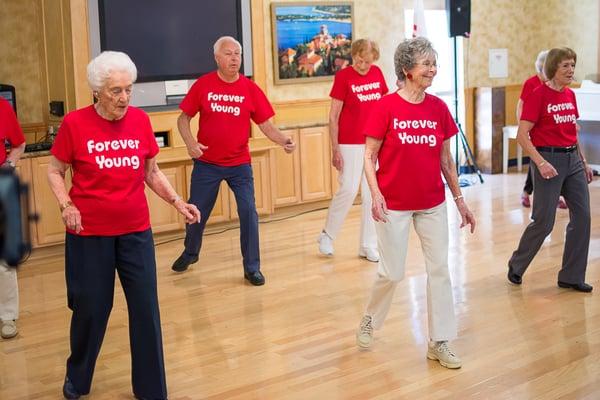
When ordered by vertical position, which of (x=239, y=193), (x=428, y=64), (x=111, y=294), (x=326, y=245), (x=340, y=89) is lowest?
(x=326, y=245)

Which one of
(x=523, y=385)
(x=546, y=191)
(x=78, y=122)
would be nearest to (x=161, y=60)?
(x=546, y=191)

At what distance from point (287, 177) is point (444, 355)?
4189 millimetres

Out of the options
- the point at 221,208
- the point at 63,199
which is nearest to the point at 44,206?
the point at 221,208

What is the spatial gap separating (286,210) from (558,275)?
3237 mm

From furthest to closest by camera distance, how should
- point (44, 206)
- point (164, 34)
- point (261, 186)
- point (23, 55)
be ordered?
point (261, 186) → point (164, 34) → point (23, 55) → point (44, 206)

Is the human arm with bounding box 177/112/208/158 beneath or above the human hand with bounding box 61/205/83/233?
above

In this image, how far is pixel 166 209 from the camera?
7164 millimetres

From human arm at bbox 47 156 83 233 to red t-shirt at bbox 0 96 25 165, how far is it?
44.4 inches

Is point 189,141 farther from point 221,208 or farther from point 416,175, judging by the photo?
point 221,208

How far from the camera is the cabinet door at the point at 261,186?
24.9 feet

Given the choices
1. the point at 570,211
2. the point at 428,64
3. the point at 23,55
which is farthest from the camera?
the point at 23,55

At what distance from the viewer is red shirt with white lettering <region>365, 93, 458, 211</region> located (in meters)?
3.88

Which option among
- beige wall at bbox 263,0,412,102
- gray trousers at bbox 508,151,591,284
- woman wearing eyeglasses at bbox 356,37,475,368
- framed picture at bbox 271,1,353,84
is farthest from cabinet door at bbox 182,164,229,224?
woman wearing eyeglasses at bbox 356,37,475,368

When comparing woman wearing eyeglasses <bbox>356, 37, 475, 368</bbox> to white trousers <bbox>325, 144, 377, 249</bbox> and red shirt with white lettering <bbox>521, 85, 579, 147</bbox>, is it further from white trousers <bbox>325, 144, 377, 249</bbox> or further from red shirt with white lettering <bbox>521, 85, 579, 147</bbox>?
white trousers <bbox>325, 144, 377, 249</bbox>
